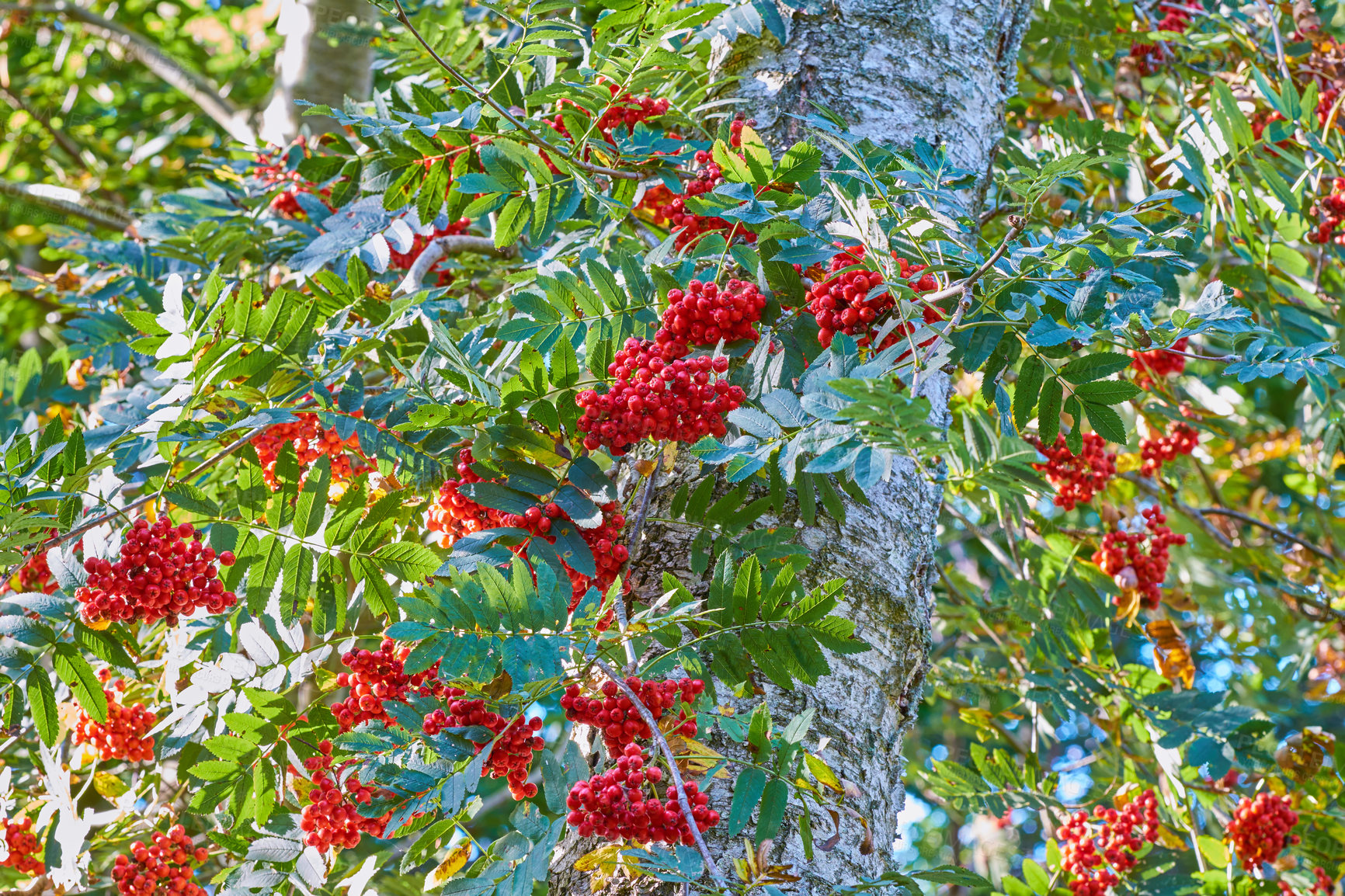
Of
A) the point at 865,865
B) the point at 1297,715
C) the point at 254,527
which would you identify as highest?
the point at 254,527

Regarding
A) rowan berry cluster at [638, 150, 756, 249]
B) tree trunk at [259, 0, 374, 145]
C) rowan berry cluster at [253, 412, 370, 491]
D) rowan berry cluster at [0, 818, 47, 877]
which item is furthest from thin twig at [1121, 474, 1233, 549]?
tree trunk at [259, 0, 374, 145]

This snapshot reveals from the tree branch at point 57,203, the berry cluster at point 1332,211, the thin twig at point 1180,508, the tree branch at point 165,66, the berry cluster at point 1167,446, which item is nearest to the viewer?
the berry cluster at point 1332,211

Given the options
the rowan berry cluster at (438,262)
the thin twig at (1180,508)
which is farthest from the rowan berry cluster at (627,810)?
the thin twig at (1180,508)

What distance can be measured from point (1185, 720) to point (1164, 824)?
709mm

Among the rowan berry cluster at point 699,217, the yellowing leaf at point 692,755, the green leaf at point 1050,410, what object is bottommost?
the yellowing leaf at point 692,755

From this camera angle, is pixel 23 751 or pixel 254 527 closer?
pixel 254 527

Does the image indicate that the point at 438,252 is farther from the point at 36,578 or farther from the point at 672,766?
the point at 672,766

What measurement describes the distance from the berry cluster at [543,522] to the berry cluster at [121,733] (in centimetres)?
106

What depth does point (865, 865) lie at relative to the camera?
1.58 m

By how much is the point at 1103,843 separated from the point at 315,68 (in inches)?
154

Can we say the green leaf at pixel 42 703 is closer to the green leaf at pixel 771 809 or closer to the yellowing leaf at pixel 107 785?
the yellowing leaf at pixel 107 785

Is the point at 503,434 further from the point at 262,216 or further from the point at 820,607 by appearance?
the point at 262,216

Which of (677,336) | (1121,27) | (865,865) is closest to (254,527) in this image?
(677,336)

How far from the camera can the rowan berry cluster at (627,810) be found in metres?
1.24
